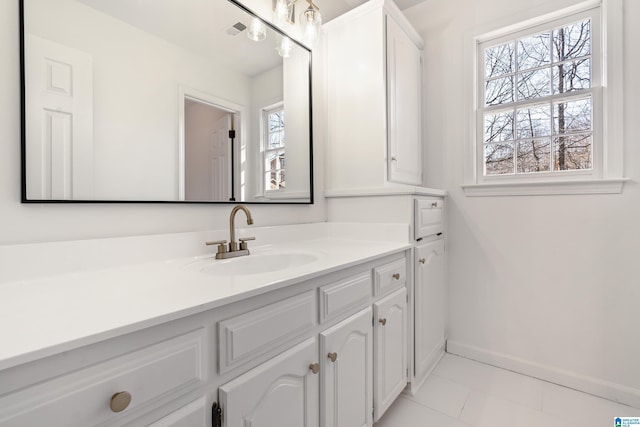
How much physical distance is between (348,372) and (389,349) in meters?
0.36

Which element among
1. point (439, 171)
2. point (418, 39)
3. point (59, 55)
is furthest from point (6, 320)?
point (418, 39)

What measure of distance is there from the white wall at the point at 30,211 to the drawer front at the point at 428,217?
1213 millimetres

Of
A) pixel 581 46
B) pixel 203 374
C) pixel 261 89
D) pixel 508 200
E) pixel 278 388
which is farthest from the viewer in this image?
pixel 508 200

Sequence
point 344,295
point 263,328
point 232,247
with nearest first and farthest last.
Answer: point 263,328, point 344,295, point 232,247

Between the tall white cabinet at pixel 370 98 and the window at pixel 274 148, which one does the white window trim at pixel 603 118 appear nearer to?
the tall white cabinet at pixel 370 98

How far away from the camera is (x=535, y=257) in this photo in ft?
6.07

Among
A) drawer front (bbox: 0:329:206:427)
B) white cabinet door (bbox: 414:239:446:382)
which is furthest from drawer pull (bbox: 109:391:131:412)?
white cabinet door (bbox: 414:239:446:382)

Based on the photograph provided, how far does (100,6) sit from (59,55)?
236mm

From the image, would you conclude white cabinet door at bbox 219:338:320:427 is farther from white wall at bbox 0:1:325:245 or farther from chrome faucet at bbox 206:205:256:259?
white wall at bbox 0:1:325:245

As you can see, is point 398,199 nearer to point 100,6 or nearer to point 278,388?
point 278,388

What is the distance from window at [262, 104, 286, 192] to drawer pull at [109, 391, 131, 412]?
114 centimetres

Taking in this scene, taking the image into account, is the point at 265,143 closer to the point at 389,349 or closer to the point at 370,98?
the point at 370,98

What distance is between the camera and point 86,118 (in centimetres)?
95

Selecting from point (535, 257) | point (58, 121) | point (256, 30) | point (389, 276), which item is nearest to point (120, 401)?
point (58, 121)
